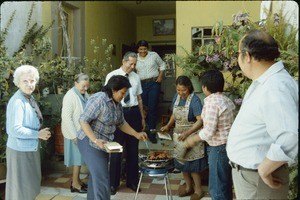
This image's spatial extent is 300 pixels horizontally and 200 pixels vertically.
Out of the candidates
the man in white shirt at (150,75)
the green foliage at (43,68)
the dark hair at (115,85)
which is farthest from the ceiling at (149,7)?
the dark hair at (115,85)

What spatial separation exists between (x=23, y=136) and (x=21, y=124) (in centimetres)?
12

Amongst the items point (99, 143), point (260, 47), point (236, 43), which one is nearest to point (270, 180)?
point (260, 47)

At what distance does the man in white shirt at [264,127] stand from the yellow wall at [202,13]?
4912mm

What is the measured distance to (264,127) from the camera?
74.3 inches

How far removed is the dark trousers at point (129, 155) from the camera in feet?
14.5

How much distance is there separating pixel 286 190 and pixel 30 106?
240cm

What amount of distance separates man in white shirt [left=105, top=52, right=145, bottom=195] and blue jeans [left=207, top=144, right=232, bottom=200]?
1421 millimetres

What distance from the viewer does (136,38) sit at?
11.0m

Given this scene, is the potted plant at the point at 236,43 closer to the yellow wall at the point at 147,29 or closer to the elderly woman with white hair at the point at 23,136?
the elderly woman with white hair at the point at 23,136

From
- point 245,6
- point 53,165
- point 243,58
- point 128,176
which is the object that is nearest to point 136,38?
point 245,6

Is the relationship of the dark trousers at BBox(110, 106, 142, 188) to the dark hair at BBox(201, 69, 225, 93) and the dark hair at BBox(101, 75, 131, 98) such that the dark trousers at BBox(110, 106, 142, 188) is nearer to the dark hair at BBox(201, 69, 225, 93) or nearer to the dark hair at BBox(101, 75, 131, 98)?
the dark hair at BBox(101, 75, 131, 98)

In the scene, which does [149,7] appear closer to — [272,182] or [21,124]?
[21,124]

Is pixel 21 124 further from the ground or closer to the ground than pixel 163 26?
closer to the ground

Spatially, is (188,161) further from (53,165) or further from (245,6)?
(245,6)
